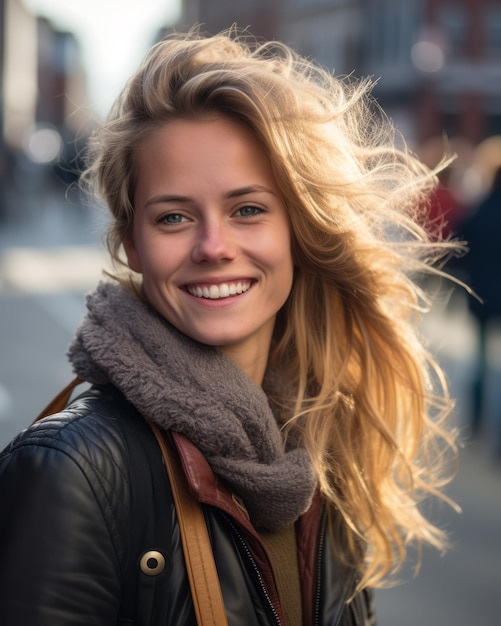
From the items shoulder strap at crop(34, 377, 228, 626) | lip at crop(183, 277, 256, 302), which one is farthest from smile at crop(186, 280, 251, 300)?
shoulder strap at crop(34, 377, 228, 626)

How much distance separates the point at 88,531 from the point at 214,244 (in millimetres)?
645

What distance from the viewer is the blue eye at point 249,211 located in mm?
2209

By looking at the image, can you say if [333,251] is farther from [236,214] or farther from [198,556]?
[198,556]

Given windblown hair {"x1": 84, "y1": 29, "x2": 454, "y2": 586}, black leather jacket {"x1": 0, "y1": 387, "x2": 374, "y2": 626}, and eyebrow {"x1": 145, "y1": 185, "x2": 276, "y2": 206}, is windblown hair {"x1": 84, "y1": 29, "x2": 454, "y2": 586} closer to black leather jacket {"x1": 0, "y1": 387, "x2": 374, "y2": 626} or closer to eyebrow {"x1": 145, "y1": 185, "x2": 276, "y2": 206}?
eyebrow {"x1": 145, "y1": 185, "x2": 276, "y2": 206}

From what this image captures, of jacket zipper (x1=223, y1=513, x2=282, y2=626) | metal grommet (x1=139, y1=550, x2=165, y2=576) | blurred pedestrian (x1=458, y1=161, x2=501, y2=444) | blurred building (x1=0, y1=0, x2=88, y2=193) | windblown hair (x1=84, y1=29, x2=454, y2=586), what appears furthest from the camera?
blurred building (x1=0, y1=0, x2=88, y2=193)

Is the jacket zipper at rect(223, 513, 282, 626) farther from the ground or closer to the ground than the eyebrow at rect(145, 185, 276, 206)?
closer to the ground

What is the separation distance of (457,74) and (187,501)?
44.0m

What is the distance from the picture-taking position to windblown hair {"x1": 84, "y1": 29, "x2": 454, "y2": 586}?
227cm

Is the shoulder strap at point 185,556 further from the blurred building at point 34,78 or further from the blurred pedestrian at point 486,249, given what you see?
the blurred building at point 34,78

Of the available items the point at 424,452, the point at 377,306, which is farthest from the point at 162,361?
the point at 424,452

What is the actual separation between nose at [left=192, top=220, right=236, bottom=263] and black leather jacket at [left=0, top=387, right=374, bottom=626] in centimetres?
32

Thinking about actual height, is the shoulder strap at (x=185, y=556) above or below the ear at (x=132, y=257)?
below

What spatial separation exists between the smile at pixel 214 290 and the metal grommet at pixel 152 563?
1.87 feet

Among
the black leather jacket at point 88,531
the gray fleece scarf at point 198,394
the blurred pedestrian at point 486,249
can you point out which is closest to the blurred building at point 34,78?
the blurred pedestrian at point 486,249
